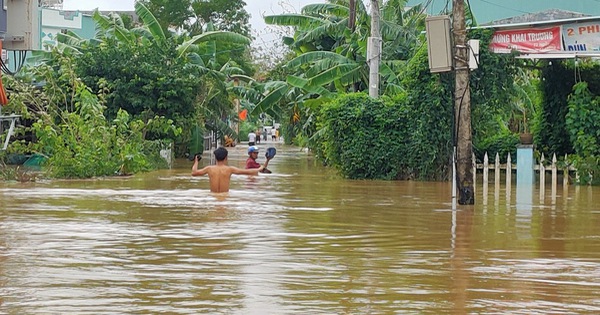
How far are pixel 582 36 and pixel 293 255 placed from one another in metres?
16.0

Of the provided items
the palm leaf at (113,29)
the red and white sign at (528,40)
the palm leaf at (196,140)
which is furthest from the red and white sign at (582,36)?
the palm leaf at (196,140)

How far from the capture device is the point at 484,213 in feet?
56.4

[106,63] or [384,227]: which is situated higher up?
[106,63]

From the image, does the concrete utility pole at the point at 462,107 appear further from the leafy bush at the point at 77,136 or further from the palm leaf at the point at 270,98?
the palm leaf at the point at 270,98

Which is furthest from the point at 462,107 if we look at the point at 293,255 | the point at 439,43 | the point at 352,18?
the point at 352,18

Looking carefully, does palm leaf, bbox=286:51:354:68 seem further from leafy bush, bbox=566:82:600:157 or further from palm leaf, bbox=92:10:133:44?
leafy bush, bbox=566:82:600:157

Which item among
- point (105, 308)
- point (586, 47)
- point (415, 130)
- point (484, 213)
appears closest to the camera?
point (105, 308)

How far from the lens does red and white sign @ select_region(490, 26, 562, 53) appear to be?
25531 mm

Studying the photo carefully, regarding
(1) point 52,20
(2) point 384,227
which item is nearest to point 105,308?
(2) point 384,227

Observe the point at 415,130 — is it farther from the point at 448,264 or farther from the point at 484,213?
the point at 448,264

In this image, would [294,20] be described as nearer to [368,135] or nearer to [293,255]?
[368,135]

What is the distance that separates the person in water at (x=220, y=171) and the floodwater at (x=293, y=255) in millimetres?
264

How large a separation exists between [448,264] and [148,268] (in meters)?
3.22

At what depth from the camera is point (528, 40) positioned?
85.8 ft
